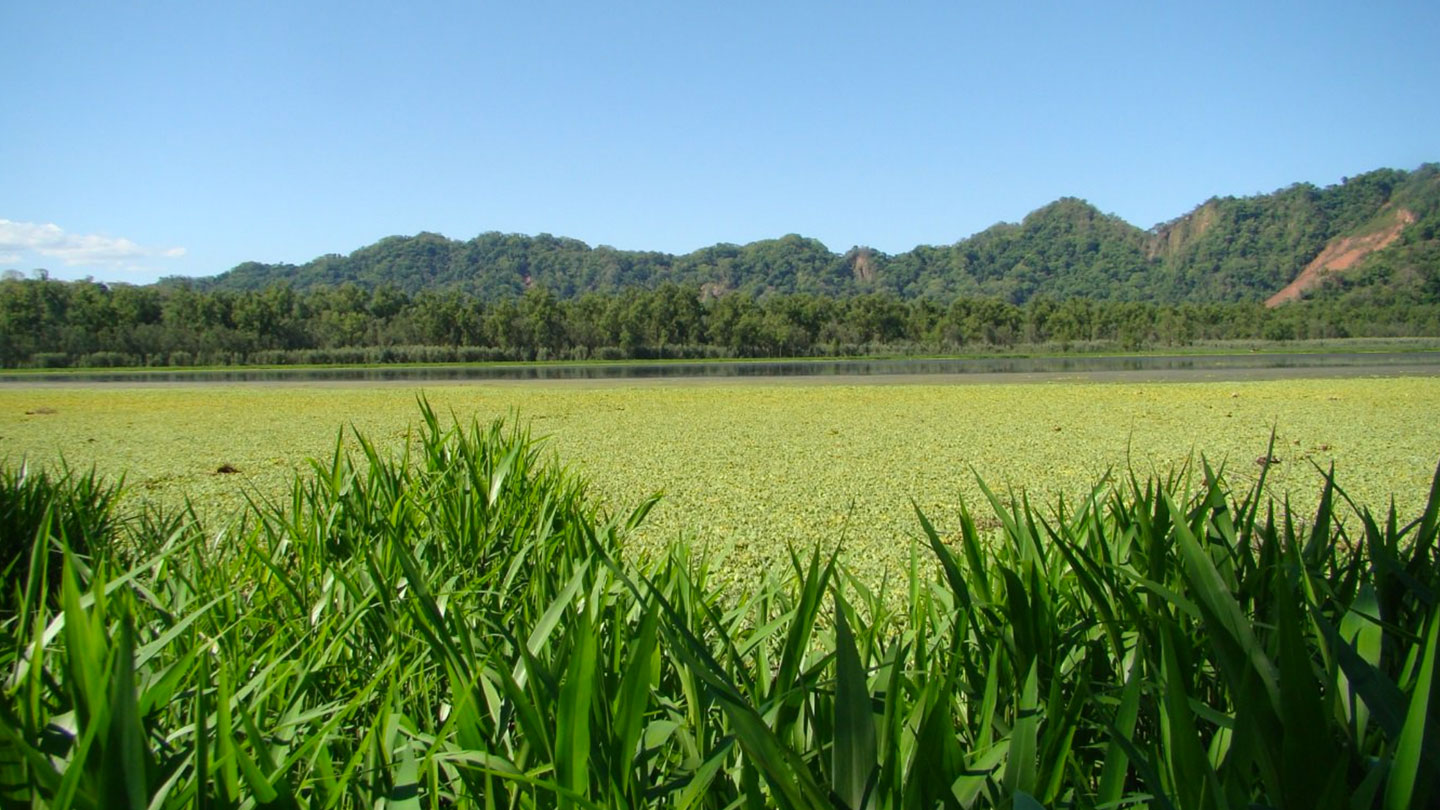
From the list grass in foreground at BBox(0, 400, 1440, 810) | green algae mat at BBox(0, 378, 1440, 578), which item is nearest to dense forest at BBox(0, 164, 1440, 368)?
green algae mat at BBox(0, 378, 1440, 578)

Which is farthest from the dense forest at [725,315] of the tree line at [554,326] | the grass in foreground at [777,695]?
the grass in foreground at [777,695]

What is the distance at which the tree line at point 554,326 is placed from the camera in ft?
110

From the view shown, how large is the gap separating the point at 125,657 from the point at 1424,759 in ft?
3.88

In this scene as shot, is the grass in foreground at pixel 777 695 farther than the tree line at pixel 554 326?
No

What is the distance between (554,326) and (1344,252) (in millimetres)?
83530

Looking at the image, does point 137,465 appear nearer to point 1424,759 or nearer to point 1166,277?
point 1424,759

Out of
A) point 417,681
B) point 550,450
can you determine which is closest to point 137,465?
point 550,450

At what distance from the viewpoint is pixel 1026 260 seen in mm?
113375

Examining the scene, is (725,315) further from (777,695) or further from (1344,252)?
(1344,252)

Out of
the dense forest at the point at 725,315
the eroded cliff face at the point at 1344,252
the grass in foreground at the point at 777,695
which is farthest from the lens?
the eroded cliff face at the point at 1344,252

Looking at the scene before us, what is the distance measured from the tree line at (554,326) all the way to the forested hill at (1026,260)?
3396 cm

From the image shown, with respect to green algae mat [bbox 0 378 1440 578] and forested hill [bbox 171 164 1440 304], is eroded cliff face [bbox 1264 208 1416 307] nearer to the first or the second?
forested hill [bbox 171 164 1440 304]

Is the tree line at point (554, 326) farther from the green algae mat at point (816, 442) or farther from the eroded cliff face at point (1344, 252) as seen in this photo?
the eroded cliff face at point (1344, 252)

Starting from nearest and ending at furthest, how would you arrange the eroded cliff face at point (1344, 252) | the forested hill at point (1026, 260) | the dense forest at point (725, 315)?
the dense forest at point (725, 315)
the eroded cliff face at point (1344, 252)
the forested hill at point (1026, 260)
